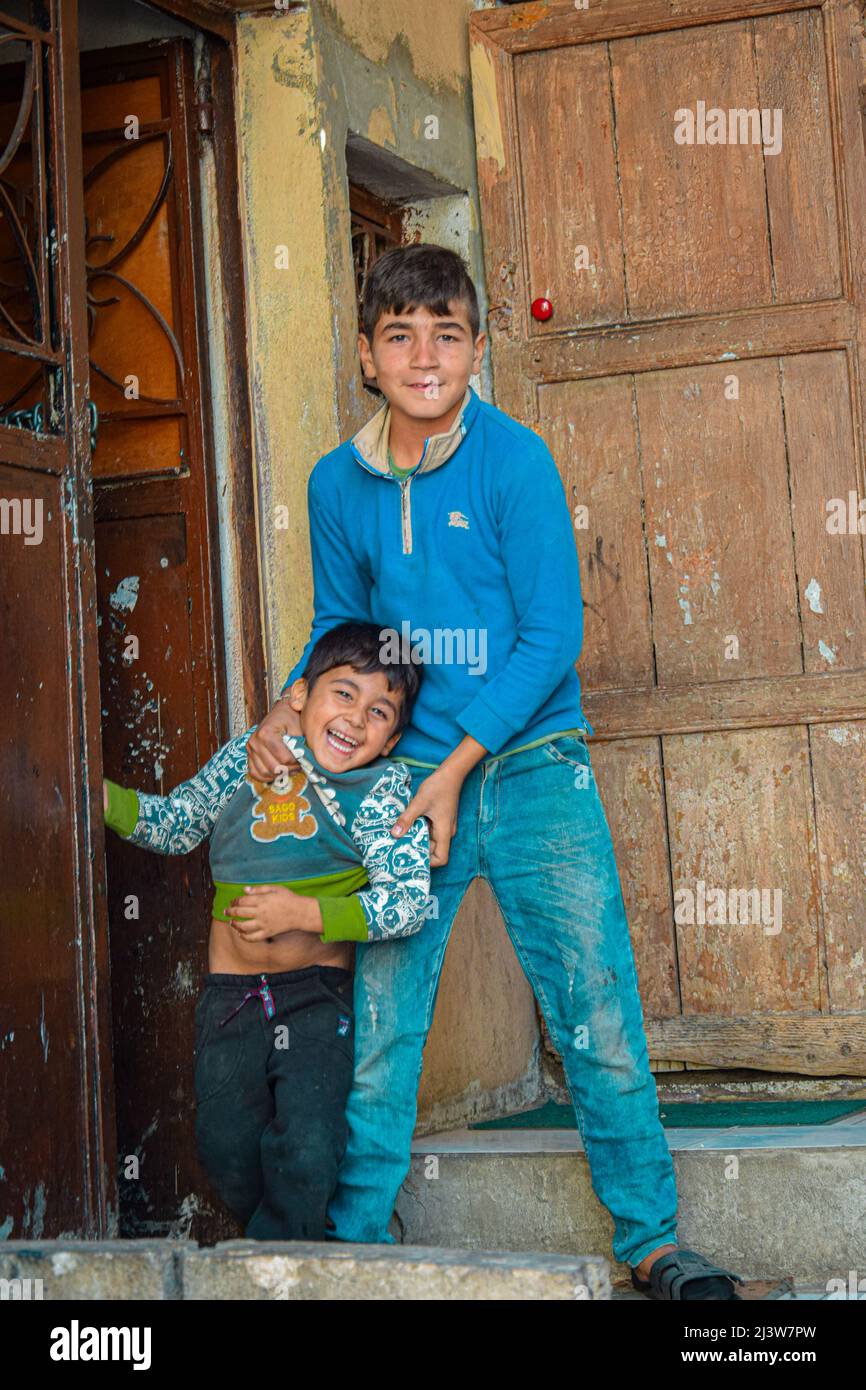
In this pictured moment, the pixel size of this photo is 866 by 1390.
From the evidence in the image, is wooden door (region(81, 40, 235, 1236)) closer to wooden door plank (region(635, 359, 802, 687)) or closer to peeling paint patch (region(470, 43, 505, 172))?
peeling paint patch (region(470, 43, 505, 172))

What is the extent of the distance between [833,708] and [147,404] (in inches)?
70.8

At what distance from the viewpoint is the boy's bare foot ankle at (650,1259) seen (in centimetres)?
315

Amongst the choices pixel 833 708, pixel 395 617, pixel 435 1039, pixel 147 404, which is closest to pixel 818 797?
pixel 833 708

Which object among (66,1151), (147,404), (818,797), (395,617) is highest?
(147,404)

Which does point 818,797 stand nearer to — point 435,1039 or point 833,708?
point 833,708

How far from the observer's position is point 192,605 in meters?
3.99

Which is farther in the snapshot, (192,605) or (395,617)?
(192,605)

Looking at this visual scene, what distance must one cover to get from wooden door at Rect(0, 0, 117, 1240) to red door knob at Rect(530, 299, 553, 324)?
1501 mm

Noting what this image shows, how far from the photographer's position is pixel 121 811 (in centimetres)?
325

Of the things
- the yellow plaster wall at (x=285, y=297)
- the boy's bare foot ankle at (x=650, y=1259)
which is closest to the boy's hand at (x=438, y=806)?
the boy's bare foot ankle at (x=650, y=1259)

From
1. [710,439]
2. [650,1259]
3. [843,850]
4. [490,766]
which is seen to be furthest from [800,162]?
[650,1259]

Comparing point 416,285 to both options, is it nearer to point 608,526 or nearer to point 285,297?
point 285,297

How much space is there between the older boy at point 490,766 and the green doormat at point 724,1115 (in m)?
0.77

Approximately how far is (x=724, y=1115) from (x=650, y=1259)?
0.97 m
